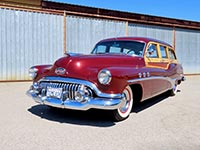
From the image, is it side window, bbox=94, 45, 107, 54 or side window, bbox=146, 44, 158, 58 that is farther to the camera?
side window, bbox=94, 45, 107, 54

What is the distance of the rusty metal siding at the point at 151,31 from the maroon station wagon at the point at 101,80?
25.3 ft

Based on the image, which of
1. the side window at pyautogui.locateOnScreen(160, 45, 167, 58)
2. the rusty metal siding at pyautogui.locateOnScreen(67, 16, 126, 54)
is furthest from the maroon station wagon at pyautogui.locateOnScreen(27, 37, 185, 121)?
the rusty metal siding at pyautogui.locateOnScreen(67, 16, 126, 54)

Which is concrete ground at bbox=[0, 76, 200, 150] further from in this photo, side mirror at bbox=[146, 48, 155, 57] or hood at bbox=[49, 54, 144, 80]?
side mirror at bbox=[146, 48, 155, 57]

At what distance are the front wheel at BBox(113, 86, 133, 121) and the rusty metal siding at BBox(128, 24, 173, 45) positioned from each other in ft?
28.6

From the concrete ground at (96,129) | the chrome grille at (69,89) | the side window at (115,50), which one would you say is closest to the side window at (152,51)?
the side window at (115,50)

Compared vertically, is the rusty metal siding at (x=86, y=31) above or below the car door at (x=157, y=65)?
above

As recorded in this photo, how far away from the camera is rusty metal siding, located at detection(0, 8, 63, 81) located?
10102 millimetres

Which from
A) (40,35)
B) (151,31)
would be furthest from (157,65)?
(151,31)

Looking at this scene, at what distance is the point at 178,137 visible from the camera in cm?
399

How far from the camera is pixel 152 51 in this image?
19.8ft

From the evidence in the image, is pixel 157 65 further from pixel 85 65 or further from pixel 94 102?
pixel 94 102

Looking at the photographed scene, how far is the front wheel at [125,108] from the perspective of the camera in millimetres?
4781

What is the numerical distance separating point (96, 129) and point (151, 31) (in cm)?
1083

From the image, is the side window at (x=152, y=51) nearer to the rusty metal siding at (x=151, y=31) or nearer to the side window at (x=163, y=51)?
the side window at (x=163, y=51)
